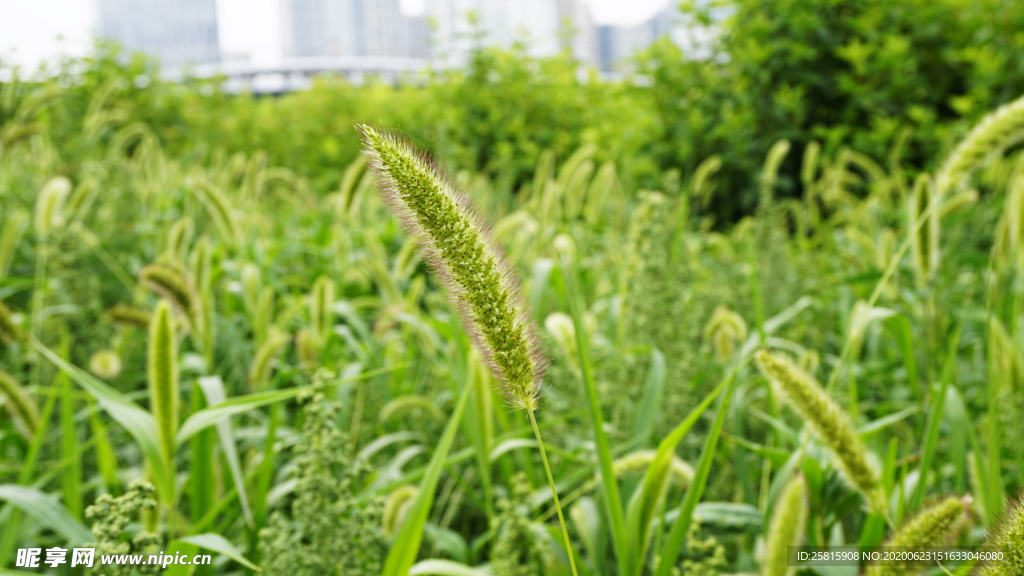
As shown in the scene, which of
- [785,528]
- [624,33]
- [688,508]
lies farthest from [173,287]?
[624,33]

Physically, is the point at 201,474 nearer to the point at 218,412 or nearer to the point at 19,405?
the point at 218,412

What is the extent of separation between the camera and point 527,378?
89 cm

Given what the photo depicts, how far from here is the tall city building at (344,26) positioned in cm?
7569

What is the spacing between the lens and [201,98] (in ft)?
28.6

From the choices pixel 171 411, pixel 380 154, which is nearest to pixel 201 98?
pixel 171 411

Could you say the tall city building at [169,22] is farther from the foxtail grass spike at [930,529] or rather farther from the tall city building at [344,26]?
the foxtail grass spike at [930,529]

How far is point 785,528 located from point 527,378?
67 centimetres

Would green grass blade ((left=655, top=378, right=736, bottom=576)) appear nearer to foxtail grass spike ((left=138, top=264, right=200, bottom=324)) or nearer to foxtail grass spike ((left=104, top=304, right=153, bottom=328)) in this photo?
foxtail grass spike ((left=138, top=264, right=200, bottom=324))

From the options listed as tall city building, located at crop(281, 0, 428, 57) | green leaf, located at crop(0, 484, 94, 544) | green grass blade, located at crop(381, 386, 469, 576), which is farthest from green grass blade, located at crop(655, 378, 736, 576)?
tall city building, located at crop(281, 0, 428, 57)

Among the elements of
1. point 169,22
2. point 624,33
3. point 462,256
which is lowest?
point 462,256

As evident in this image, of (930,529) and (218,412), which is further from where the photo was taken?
(218,412)

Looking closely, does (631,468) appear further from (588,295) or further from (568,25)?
(568,25)

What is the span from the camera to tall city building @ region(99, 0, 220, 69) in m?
62.8

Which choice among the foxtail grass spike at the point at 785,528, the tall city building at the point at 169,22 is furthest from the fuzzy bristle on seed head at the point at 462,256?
the tall city building at the point at 169,22
